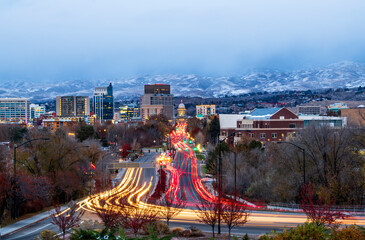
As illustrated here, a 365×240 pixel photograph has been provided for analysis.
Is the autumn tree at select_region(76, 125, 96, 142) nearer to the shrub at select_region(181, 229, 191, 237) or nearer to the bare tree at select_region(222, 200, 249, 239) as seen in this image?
the shrub at select_region(181, 229, 191, 237)

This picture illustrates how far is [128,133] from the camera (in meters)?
133

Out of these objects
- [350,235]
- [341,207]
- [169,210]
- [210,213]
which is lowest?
[341,207]

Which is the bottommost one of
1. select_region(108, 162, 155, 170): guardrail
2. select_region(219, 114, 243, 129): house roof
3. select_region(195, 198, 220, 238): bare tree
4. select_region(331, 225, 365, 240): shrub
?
select_region(108, 162, 155, 170): guardrail

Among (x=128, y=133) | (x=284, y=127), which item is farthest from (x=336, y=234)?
(x=128, y=133)

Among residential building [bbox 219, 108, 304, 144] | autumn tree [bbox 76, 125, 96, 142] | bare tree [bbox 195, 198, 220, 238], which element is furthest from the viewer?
autumn tree [bbox 76, 125, 96, 142]

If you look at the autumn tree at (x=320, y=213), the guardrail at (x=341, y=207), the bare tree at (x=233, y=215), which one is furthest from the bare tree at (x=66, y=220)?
the guardrail at (x=341, y=207)

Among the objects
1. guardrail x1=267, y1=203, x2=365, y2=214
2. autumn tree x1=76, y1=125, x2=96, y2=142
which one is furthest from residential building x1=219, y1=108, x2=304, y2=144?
guardrail x1=267, y1=203, x2=365, y2=214

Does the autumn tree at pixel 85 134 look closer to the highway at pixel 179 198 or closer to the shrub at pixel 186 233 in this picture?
the highway at pixel 179 198

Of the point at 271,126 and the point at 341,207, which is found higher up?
the point at 271,126

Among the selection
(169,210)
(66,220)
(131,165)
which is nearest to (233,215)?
(169,210)

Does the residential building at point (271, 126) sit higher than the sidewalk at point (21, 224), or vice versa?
the residential building at point (271, 126)

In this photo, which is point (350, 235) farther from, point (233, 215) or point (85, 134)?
point (85, 134)

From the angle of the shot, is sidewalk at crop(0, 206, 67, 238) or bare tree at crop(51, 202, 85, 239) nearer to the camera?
bare tree at crop(51, 202, 85, 239)

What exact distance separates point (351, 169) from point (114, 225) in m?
23.1
